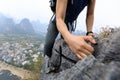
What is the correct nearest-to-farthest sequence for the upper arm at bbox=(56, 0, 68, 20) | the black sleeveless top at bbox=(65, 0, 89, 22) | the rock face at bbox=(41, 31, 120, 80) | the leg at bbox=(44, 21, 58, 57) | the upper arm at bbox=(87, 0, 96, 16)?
the rock face at bbox=(41, 31, 120, 80), the upper arm at bbox=(56, 0, 68, 20), the black sleeveless top at bbox=(65, 0, 89, 22), the upper arm at bbox=(87, 0, 96, 16), the leg at bbox=(44, 21, 58, 57)

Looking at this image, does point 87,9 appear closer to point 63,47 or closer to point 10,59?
point 63,47

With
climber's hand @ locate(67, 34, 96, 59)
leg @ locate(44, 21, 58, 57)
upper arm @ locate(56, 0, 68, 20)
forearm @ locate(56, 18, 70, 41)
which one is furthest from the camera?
leg @ locate(44, 21, 58, 57)

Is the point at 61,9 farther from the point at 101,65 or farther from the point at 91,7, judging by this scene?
the point at 101,65

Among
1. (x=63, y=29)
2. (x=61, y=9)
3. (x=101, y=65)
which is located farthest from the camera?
(x=61, y=9)

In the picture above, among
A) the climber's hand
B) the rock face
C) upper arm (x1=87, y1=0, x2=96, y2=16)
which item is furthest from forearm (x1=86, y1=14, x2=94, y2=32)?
the climber's hand

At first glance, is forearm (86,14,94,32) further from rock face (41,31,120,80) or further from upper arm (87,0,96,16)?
rock face (41,31,120,80)

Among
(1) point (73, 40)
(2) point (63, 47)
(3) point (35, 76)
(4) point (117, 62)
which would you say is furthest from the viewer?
(3) point (35, 76)

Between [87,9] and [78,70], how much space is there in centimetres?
228

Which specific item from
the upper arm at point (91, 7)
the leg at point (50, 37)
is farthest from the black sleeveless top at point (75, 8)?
the leg at point (50, 37)

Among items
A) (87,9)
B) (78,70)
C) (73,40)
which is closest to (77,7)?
(87,9)

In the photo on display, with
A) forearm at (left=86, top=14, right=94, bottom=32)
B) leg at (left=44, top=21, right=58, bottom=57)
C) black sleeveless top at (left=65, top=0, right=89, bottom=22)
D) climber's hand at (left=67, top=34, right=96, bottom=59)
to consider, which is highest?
black sleeveless top at (left=65, top=0, right=89, bottom=22)

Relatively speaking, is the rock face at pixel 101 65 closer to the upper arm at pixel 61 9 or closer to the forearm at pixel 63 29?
the forearm at pixel 63 29

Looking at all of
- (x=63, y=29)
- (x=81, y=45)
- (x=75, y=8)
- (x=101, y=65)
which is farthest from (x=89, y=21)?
(x=101, y=65)

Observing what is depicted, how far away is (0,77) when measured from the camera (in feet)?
323
